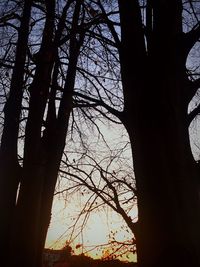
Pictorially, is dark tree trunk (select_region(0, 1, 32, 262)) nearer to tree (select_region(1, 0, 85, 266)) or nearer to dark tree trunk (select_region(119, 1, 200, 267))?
tree (select_region(1, 0, 85, 266))

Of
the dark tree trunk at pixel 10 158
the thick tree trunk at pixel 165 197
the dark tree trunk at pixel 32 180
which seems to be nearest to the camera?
the thick tree trunk at pixel 165 197

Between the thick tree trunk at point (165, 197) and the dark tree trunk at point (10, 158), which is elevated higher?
the dark tree trunk at point (10, 158)

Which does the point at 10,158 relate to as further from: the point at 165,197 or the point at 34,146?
the point at 165,197

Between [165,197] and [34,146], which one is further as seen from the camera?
[34,146]

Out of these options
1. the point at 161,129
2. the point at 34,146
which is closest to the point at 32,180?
the point at 34,146

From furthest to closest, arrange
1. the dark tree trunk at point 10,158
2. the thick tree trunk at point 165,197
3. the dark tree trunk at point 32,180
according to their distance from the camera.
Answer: the dark tree trunk at point 10,158 → the dark tree trunk at point 32,180 → the thick tree trunk at point 165,197

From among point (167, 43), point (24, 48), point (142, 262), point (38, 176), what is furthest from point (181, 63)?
point (24, 48)

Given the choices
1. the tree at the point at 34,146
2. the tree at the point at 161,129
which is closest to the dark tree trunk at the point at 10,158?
the tree at the point at 34,146

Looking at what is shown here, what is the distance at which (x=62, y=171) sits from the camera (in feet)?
28.3

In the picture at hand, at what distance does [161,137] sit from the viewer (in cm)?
388

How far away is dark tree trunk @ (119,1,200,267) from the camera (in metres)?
3.48

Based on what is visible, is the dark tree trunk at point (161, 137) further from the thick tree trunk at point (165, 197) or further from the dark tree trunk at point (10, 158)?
the dark tree trunk at point (10, 158)

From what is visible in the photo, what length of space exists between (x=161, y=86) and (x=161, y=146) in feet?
2.27

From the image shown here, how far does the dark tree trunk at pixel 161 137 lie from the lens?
3.48m
